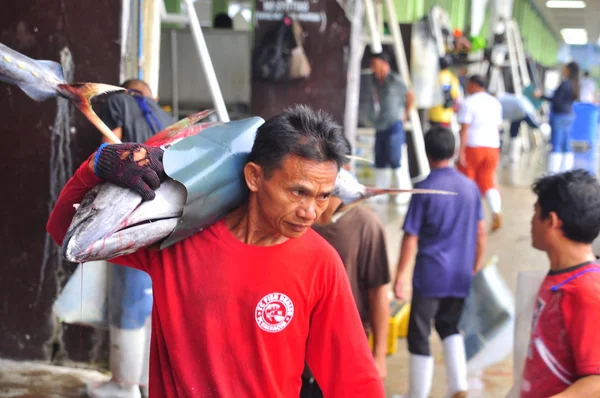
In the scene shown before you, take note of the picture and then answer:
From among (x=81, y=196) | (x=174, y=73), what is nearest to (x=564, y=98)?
(x=174, y=73)

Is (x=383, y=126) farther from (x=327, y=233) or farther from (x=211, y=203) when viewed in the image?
(x=211, y=203)

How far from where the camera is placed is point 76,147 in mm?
4289

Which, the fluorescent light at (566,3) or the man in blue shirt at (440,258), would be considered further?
the fluorescent light at (566,3)

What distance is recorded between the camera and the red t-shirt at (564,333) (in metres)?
2.27

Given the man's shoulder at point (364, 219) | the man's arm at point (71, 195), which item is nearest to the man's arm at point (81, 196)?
the man's arm at point (71, 195)

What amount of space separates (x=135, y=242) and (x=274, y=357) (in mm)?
465

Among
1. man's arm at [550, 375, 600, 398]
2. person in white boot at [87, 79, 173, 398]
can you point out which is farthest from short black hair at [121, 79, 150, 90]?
man's arm at [550, 375, 600, 398]

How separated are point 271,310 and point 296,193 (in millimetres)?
303

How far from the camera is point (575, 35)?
45875mm

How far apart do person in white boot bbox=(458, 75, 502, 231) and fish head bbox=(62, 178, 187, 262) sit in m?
7.23

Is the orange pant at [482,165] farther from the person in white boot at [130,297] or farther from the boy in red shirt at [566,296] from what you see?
the boy in red shirt at [566,296]

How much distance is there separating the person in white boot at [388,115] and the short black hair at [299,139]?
7.51 meters

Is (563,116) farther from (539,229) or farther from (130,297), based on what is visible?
(539,229)

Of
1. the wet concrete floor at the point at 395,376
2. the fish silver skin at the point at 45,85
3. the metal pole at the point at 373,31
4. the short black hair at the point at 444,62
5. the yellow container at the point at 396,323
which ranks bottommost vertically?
the wet concrete floor at the point at 395,376
